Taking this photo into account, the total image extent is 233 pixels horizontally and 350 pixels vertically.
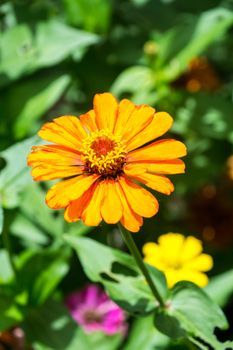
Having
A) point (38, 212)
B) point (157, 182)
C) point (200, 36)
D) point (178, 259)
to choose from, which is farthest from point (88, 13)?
point (157, 182)

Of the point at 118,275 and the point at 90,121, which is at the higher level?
the point at 90,121

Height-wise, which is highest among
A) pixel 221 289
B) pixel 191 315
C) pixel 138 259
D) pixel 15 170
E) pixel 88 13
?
pixel 88 13

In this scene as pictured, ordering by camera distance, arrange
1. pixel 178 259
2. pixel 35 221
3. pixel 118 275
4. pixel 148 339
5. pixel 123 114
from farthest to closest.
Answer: pixel 35 221, pixel 178 259, pixel 148 339, pixel 118 275, pixel 123 114

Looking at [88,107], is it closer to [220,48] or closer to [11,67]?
[11,67]

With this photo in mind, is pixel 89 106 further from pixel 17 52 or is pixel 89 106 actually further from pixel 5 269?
pixel 5 269

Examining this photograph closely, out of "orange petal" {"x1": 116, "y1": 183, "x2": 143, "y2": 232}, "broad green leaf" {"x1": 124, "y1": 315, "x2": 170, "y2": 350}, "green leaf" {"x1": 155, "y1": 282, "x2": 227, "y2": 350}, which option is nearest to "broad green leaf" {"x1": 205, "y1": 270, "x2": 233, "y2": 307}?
"broad green leaf" {"x1": 124, "y1": 315, "x2": 170, "y2": 350}

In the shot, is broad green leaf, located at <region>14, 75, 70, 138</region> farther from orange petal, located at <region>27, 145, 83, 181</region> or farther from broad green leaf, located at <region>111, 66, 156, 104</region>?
orange petal, located at <region>27, 145, 83, 181</region>
